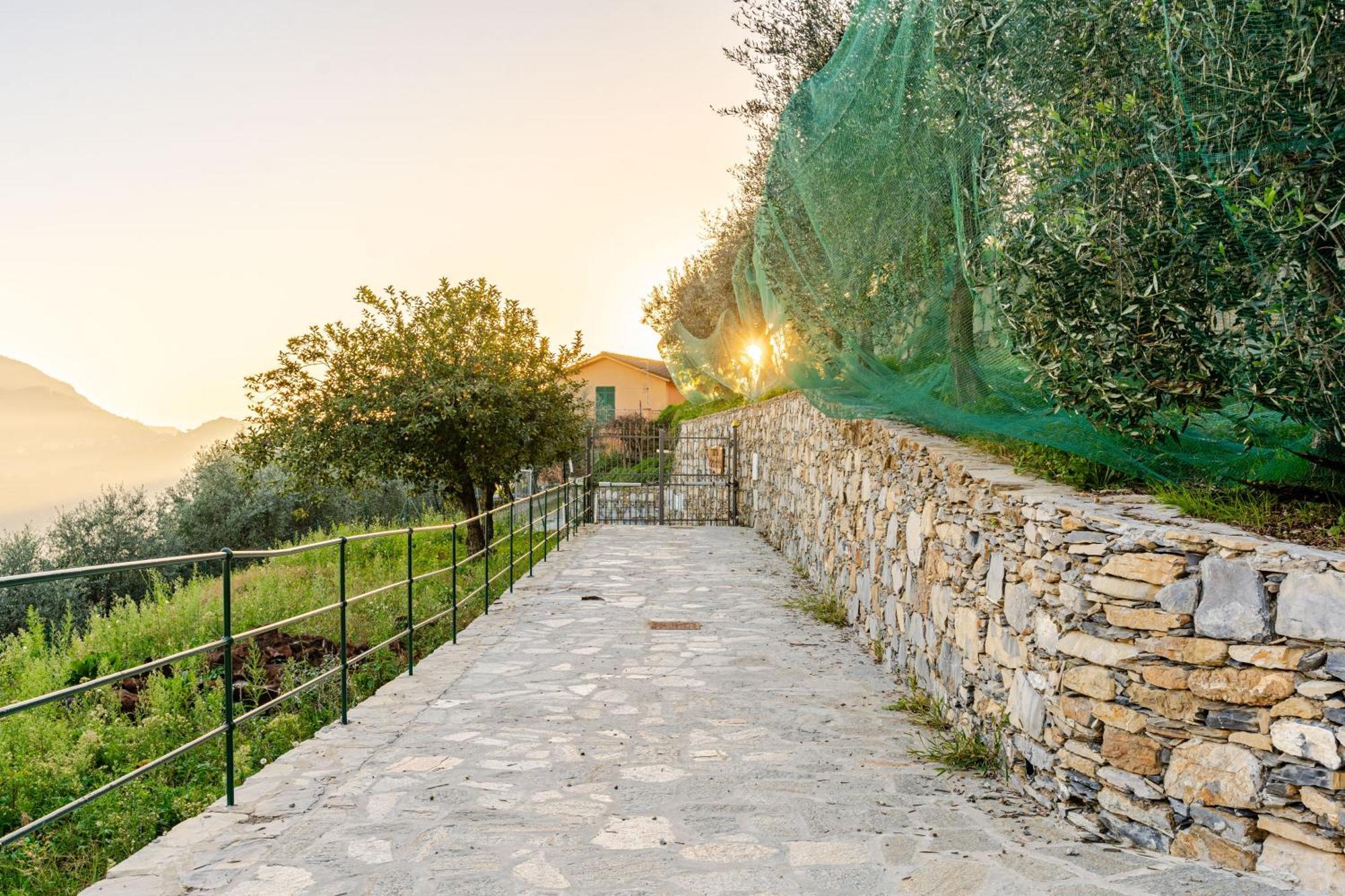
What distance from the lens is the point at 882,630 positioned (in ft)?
22.5

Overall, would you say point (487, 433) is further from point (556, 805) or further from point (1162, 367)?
point (1162, 367)

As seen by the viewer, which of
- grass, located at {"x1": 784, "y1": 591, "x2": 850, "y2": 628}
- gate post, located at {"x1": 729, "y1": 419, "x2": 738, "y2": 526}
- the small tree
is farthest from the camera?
gate post, located at {"x1": 729, "y1": 419, "x2": 738, "y2": 526}

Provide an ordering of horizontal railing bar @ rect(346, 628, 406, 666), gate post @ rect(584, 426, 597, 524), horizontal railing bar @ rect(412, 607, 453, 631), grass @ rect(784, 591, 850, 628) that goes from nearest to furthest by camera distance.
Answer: horizontal railing bar @ rect(346, 628, 406, 666) < horizontal railing bar @ rect(412, 607, 453, 631) < grass @ rect(784, 591, 850, 628) < gate post @ rect(584, 426, 597, 524)

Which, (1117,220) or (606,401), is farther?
(606,401)

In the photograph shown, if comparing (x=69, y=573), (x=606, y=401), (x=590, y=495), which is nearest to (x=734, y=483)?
(x=590, y=495)

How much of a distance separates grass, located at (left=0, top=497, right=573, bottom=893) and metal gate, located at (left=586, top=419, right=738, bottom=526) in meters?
8.31

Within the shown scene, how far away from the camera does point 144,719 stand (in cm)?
563

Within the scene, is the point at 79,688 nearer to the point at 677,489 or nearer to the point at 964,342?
the point at 964,342

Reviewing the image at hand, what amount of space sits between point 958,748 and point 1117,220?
103 inches

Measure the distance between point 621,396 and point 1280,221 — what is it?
130 feet

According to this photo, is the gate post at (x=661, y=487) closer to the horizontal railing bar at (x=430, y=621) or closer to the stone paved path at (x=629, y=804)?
the horizontal railing bar at (x=430, y=621)

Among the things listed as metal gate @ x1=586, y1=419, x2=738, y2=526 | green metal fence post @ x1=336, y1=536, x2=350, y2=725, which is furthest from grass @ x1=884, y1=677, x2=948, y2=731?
metal gate @ x1=586, y1=419, x2=738, y2=526

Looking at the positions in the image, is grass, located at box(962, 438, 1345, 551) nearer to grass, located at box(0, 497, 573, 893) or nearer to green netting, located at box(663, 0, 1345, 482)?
green netting, located at box(663, 0, 1345, 482)

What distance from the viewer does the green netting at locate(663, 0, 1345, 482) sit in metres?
3.15
